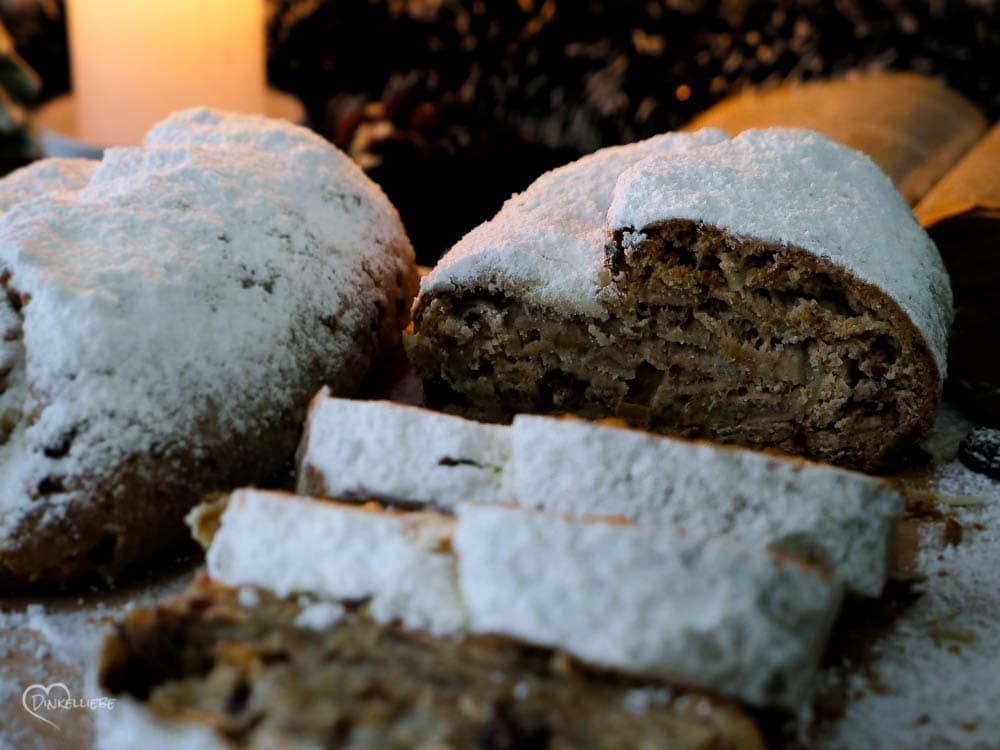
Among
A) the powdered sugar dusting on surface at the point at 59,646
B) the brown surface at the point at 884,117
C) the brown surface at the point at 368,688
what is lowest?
the powdered sugar dusting on surface at the point at 59,646

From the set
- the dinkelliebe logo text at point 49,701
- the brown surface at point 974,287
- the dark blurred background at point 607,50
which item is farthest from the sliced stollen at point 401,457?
the dark blurred background at point 607,50

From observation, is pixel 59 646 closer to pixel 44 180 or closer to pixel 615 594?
pixel 615 594

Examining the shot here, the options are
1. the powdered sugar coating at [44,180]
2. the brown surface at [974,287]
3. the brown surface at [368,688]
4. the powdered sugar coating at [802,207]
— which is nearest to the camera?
the brown surface at [368,688]

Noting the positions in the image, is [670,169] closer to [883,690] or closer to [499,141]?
[883,690]

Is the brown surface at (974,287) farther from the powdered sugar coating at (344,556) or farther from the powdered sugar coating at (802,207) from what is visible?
the powdered sugar coating at (344,556)

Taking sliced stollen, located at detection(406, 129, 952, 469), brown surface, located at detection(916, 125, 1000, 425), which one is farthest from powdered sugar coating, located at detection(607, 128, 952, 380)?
brown surface, located at detection(916, 125, 1000, 425)

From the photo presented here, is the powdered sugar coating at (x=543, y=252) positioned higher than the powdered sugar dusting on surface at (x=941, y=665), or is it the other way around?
the powdered sugar coating at (x=543, y=252)

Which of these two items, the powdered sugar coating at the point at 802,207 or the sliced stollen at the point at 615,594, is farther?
the powdered sugar coating at the point at 802,207

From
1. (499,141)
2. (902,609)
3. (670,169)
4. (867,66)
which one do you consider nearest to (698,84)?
(867,66)
